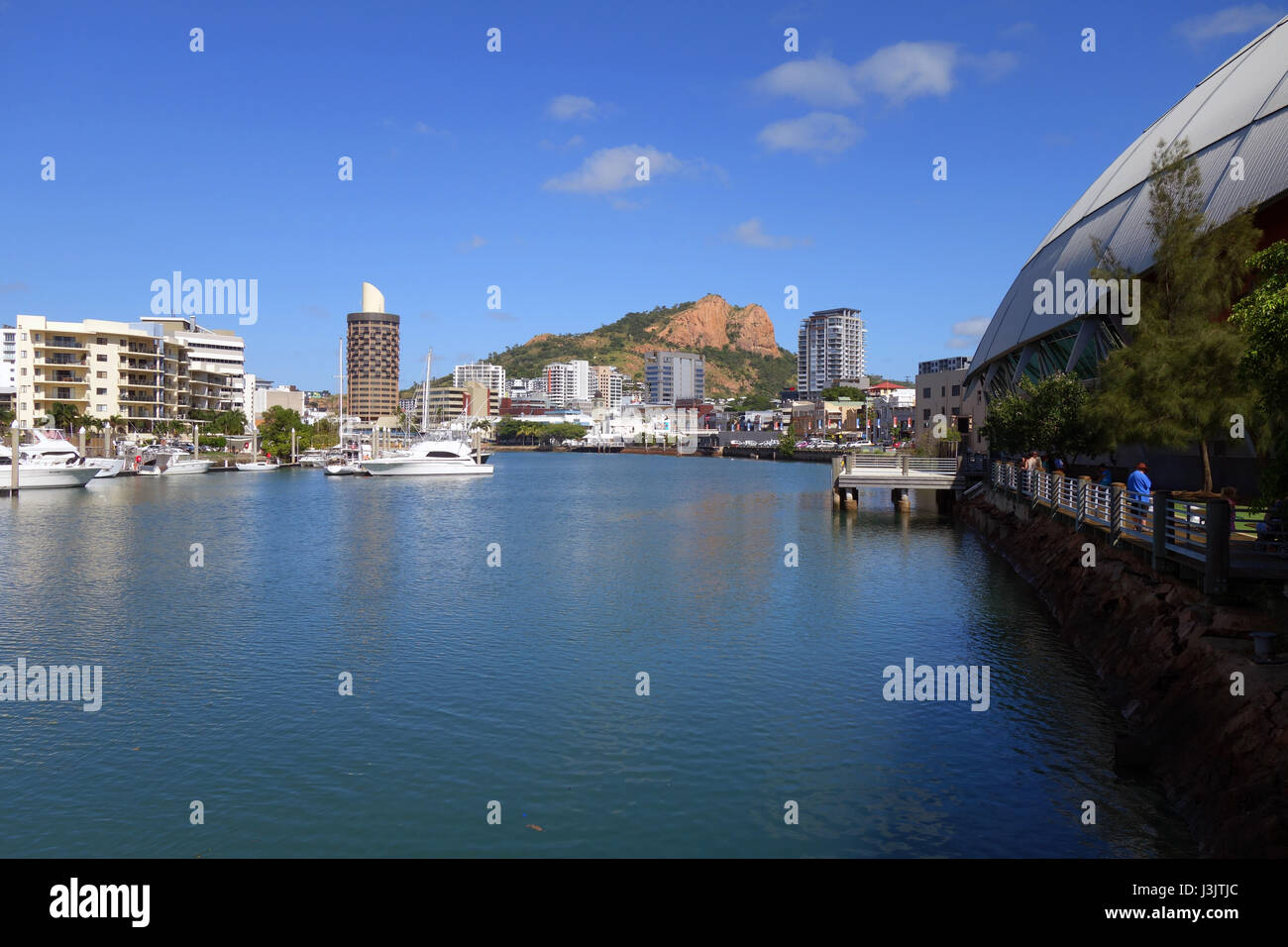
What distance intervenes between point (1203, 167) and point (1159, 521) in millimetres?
25482

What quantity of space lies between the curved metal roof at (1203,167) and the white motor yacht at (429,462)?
231 ft

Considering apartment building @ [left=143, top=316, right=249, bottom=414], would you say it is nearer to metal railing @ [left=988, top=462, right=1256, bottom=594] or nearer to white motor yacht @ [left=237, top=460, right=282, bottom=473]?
white motor yacht @ [left=237, top=460, right=282, bottom=473]

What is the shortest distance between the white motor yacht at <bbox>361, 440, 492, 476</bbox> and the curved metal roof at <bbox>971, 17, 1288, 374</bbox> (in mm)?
70299

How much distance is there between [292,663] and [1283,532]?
20.5 m

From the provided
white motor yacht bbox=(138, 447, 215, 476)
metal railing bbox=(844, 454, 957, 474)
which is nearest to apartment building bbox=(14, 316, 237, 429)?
white motor yacht bbox=(138, 447, 215, 476)

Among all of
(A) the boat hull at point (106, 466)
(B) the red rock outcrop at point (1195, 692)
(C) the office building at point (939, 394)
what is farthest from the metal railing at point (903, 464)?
(A) the boat hull at point (106, 466)

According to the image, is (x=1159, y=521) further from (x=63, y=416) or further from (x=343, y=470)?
(x=63, y=416)

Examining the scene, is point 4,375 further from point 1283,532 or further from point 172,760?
point 1283,532

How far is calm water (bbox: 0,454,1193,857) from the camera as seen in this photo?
41.5ft

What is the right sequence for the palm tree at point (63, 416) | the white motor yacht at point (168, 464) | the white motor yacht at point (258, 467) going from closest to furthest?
the white motor yacht at point (168, 464) → the palm tree at point (63, 416) → the white motor yacht at point (258, 467)

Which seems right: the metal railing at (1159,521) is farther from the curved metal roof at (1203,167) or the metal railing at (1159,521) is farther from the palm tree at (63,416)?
the palm tree at (63,416)

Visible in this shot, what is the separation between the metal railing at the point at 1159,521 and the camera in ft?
51.6

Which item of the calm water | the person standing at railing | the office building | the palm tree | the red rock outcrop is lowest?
the calm water
